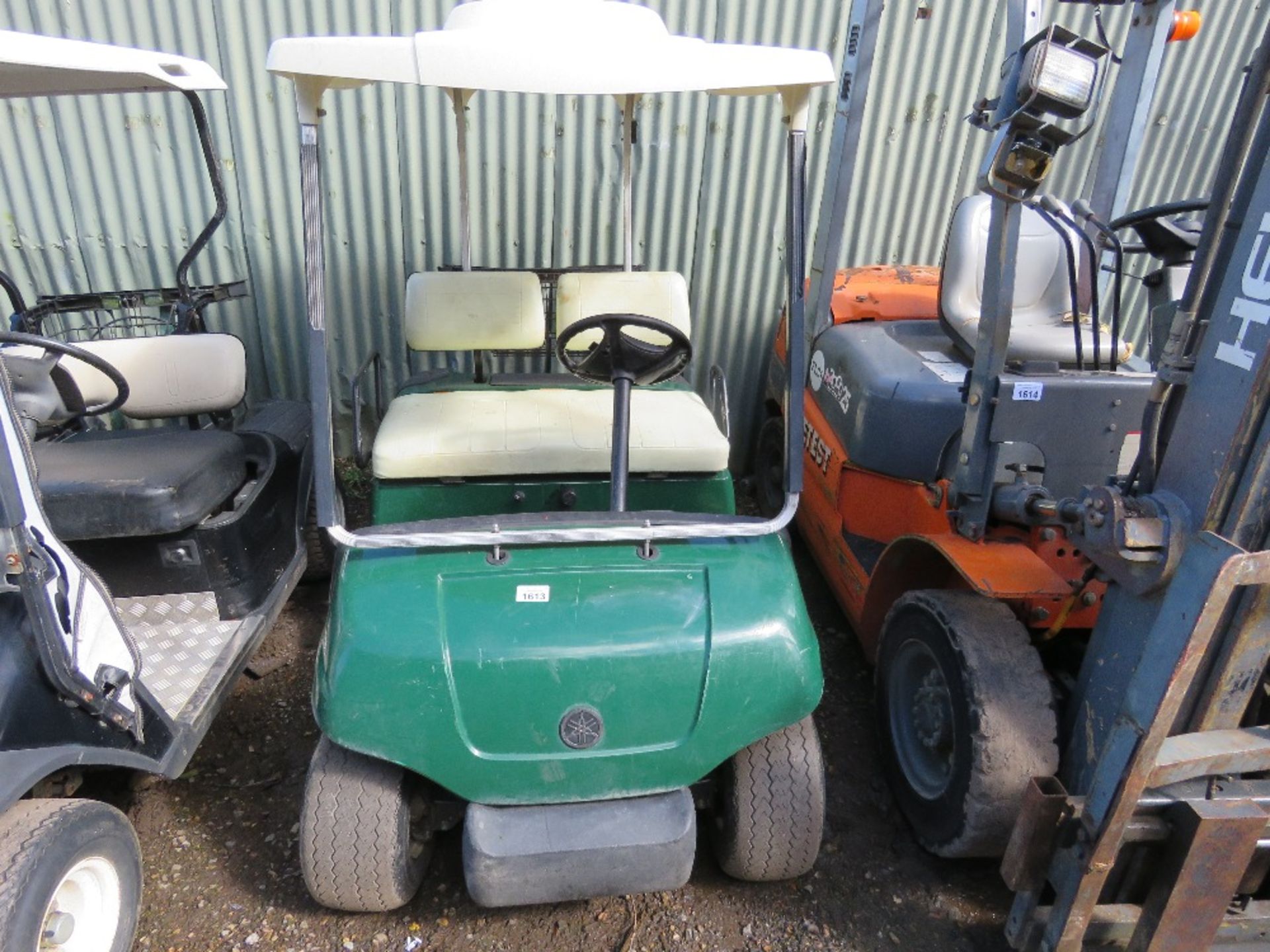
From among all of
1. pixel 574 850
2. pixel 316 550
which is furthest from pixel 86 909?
pixel 316 550

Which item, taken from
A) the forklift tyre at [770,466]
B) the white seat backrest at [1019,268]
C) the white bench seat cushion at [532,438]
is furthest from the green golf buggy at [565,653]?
the forklift tyre at [770,466]

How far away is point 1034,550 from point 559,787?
4.89 ft

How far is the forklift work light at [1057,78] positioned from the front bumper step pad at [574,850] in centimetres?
180

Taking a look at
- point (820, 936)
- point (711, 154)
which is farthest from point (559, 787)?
point (711, 154)

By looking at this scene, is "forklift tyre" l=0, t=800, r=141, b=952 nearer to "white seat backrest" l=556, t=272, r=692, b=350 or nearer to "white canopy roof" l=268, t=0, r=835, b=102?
"white canopy roof" l=268, t=0, r=835, b=102

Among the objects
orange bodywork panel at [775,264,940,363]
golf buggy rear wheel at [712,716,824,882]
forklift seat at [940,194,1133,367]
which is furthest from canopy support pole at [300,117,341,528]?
orange bodywork panel at [775,264,940,363]

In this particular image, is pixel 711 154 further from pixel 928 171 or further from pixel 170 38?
pixel 170 38

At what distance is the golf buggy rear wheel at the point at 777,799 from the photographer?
2109 millimetres

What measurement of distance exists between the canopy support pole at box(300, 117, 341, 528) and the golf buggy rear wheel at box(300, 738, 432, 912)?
602mm

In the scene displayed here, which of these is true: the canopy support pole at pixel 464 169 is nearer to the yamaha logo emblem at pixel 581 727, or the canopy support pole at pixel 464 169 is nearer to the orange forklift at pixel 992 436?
the orange forklift at pixel 992 436

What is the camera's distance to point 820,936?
2193 millimetres

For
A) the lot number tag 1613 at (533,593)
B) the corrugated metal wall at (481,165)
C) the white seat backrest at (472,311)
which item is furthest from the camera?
the corrugated metal wall at (481,165)

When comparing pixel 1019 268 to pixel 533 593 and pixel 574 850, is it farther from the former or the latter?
pixel 574 850

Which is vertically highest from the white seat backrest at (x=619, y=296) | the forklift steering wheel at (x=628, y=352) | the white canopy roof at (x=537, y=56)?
the white canopy roof at (x=537, y=56)
